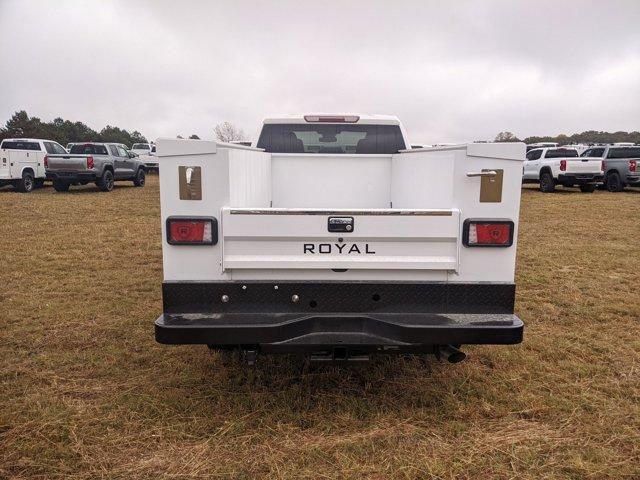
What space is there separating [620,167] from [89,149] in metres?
20.7

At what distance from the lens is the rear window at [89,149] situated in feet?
65.7

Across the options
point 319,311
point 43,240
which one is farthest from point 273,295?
point 43,240

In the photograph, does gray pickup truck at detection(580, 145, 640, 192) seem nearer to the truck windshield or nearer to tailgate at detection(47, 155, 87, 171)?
the truck windshield

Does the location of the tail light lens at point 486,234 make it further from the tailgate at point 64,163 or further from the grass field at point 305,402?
the tailgate at point 64,163

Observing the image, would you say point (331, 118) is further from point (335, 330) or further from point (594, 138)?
point (594, 138)

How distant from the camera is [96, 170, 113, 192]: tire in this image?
62.8ft

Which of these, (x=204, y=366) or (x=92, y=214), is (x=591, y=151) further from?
(x=204, y=366)

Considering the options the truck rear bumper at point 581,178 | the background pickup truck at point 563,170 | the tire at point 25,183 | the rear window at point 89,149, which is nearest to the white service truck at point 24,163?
the tire at point 25,183

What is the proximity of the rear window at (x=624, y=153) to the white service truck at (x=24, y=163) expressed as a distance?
21623mm

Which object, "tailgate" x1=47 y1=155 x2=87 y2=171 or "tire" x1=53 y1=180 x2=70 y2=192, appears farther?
"tire" x1=53 y1=180 x2=70 y2=192

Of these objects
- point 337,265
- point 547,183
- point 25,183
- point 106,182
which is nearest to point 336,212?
point 337,265

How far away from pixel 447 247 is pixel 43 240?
28.4ft

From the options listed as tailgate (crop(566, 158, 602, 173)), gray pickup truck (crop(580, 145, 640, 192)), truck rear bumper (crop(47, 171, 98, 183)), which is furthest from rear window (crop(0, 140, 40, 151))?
gray pickup truck (crop(580, 145, 640, 192))

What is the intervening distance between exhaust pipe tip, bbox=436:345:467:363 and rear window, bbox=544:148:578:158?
753 inches
